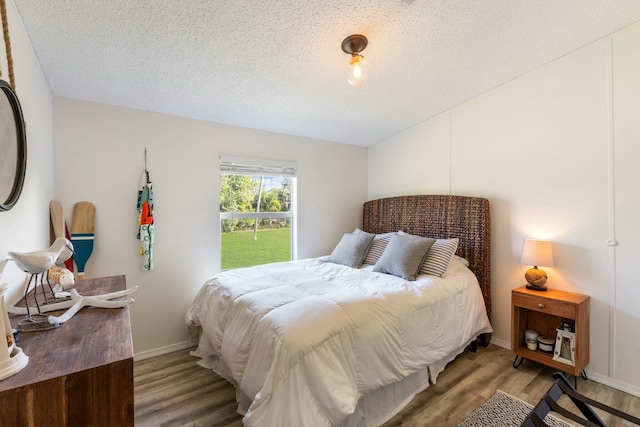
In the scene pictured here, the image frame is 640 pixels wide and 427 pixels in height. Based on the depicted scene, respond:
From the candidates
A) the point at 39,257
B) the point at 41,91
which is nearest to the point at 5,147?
the point at 39,257

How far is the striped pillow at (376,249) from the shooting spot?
3.02 metres

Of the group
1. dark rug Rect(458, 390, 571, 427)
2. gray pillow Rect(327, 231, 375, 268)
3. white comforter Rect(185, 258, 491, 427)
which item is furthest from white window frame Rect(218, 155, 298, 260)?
dark rug Rect(458, 390, 571, 427)

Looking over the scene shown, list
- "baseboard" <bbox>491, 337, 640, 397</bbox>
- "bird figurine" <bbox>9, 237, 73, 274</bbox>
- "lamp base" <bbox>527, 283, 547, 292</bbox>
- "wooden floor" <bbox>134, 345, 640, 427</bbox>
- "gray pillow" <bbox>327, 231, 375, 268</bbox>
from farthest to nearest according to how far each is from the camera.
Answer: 1. "gray pillow" <bbox>327, 231, 375, 268</bbox>
2. "lamp base" <bbox>527, 283, 547, 292</bbox>
3. "baseboard" <bbox>491, 337, 640, 397</bbox>
4. "wooden floor" <bbox>134, 345, 640, 427</bbox>
5. "bird figurine" <bbox>9, 237, 73, 274</bbox>

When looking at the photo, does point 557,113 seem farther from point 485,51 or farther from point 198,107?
point 198,107

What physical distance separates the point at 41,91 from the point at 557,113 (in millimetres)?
3983

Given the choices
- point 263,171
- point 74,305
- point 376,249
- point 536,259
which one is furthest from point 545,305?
point 74,305

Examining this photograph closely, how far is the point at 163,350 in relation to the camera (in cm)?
262

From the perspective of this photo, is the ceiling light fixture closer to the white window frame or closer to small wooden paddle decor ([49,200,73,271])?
the white window frame

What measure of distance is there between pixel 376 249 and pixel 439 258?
0.70m

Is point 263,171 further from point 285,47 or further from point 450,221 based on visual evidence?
point 450,221

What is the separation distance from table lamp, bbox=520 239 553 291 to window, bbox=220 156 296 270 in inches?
93.5

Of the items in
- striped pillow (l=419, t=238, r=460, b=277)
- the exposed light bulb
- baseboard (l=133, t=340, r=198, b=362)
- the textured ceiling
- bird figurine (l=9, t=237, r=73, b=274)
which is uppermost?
the textured ceiling

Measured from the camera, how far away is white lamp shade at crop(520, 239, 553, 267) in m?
2.31

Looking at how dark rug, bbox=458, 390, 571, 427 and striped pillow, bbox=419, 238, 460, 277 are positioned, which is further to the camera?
striped pillow, bbox=419, 238, 460, 277
